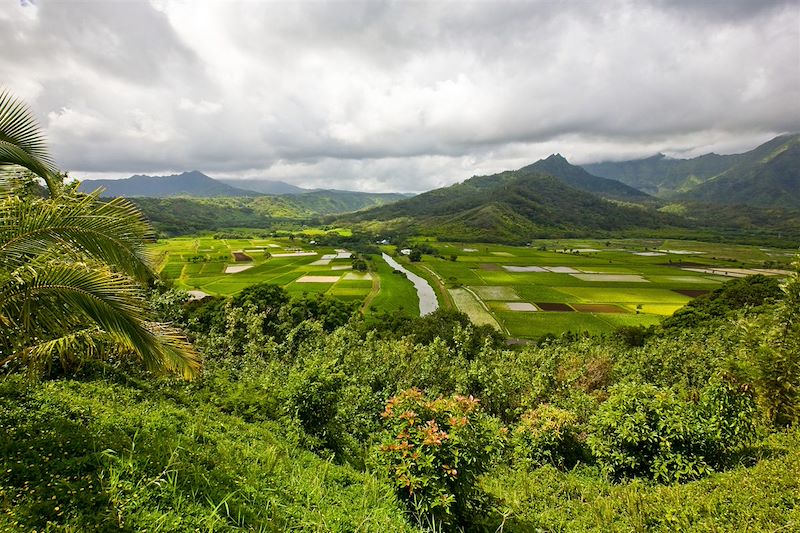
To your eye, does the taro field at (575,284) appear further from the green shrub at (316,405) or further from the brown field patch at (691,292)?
the green shrub at (316,405)

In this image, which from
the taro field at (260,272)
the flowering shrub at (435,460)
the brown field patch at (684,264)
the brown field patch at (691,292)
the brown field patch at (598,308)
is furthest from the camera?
the brown field patch at (684,264)

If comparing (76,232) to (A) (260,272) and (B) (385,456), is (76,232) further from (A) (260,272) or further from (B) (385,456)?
(A) (260,272)

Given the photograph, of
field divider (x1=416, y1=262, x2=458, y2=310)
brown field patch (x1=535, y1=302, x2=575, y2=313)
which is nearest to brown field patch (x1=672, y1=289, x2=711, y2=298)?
brown field patch (x1=535, y1=302, x2=575, y2=313)

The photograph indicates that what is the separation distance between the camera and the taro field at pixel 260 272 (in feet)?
222

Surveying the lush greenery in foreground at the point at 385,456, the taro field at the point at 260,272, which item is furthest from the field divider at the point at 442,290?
the lush greenery in foreground at the point at 385,456

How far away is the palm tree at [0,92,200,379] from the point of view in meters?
5.28

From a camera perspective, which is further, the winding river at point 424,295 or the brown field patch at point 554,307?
the winding river at point 424,295

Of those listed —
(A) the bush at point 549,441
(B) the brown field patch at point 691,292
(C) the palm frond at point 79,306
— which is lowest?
(B) the brown field patch at point 691,292

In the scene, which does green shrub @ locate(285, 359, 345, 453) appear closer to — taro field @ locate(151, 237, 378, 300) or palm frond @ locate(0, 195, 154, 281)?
palm frond @ locate(0, 195, 154, 281)

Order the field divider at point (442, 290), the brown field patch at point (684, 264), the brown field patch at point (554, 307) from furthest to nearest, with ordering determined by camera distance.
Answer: the brown field patch at point (684, 264) → the field divider at point (442, 290) → the brown field patch at point (554, 307)

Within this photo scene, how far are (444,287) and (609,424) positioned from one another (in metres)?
64.7

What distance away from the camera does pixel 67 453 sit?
5.65 m

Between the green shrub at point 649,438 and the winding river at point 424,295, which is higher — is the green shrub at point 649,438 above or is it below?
above

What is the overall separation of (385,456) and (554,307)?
60599 mm
